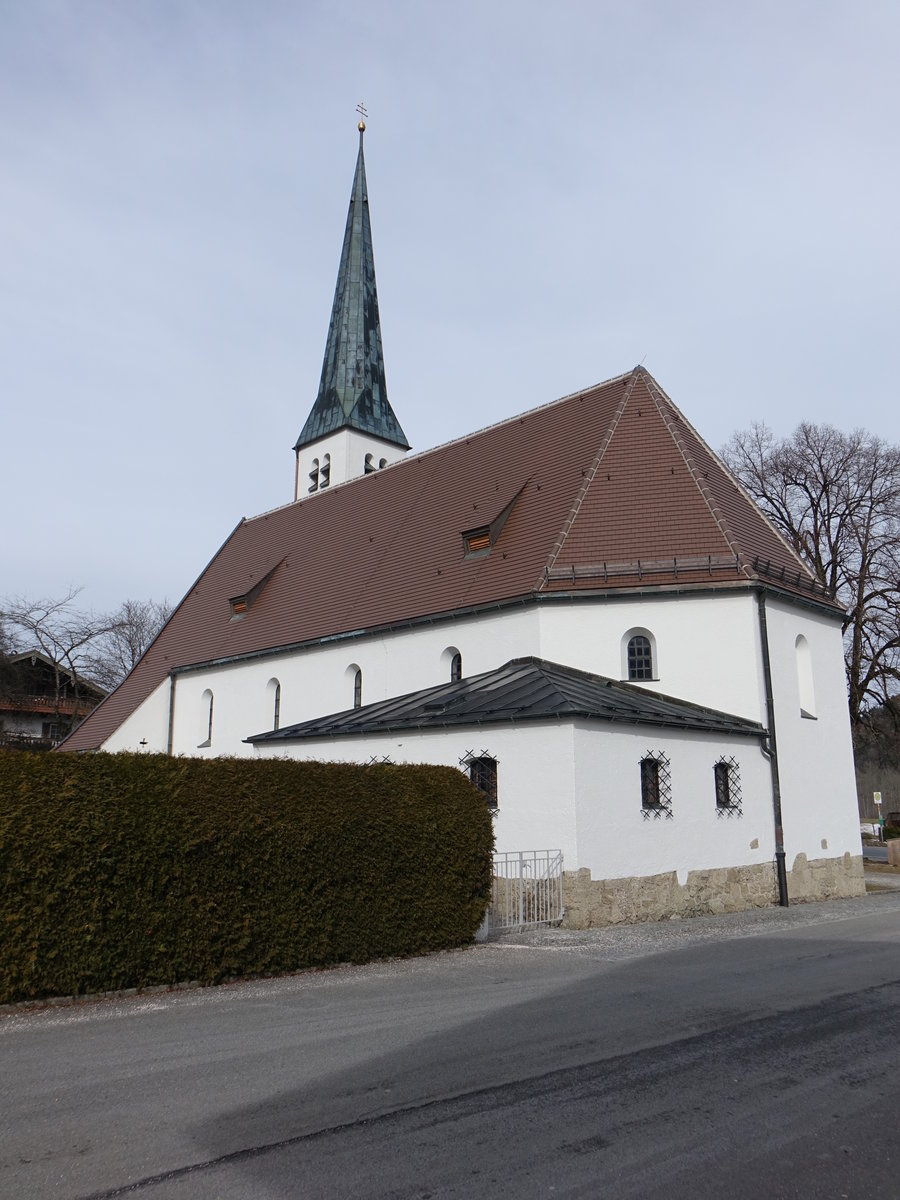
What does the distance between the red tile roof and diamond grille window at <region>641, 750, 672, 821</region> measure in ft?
13.7

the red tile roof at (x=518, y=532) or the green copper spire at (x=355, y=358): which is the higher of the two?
the green copper spire at (x=355, y=358)

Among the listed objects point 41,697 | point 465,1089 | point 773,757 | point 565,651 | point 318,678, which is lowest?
point 465,1089

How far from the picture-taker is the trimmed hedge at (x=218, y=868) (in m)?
7.89

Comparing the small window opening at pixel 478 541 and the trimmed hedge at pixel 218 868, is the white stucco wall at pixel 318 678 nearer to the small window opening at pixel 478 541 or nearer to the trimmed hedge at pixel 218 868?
the small window opening at pixel 478 541

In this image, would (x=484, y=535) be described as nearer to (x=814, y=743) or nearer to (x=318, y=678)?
(x=318, y=678)

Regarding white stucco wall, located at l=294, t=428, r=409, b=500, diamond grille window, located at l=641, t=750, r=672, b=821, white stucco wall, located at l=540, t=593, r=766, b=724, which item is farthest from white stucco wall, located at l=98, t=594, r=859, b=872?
white stucco wall, located at l=294, t=428, r=409, b=500

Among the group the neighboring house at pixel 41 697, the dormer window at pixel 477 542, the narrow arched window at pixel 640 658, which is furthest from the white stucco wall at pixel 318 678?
the neighboring house at pixel 41 697

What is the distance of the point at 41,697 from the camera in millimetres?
46656

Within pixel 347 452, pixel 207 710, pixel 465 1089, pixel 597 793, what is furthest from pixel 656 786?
pixel 347 452

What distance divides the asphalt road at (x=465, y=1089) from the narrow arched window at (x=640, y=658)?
28.7 feet

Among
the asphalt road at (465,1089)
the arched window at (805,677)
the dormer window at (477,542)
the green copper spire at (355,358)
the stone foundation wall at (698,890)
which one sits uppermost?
the green copper spire at (355,358)

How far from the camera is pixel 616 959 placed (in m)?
10.3

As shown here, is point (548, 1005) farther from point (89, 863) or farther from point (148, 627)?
point (148, 627)

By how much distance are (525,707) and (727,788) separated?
14.5 feet
